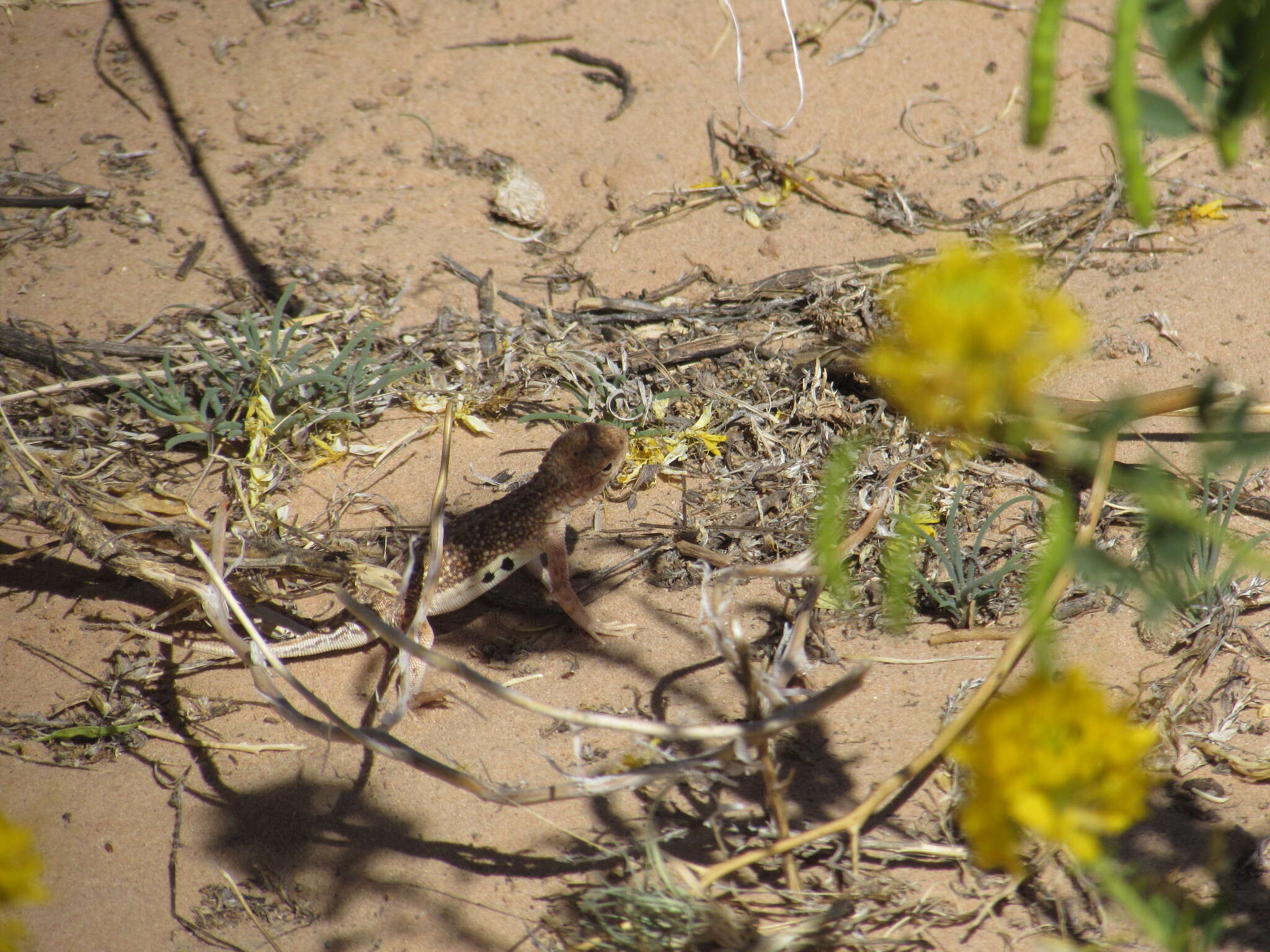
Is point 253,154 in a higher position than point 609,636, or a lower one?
higher

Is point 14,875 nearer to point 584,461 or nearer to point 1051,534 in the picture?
point 1051,534

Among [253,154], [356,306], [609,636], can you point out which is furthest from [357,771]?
[253,154]

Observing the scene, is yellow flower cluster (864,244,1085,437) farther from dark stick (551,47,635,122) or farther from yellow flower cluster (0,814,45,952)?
dark stick (551,47,635,122)

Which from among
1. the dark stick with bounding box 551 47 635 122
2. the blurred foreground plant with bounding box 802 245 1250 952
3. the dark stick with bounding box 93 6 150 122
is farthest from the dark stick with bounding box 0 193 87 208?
the blurred foreground plant with bounding box 802 245 1250 952

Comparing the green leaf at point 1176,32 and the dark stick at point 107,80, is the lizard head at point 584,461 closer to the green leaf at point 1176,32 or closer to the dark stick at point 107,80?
the green leaf at point 1176,32

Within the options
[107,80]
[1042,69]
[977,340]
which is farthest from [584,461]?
[107,80]

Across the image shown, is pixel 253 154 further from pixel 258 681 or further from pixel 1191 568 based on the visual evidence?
pixel 1191 568
